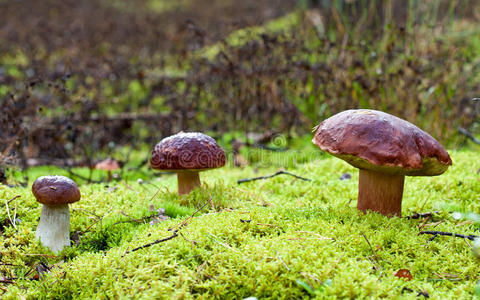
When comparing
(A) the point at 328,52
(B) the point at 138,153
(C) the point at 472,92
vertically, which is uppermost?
(A) the point at 328,52

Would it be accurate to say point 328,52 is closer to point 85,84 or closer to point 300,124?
point 300,124

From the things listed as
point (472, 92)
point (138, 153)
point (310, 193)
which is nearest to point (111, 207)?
point (310, 193)

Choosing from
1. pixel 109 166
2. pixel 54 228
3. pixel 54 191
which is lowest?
pixel 109 166

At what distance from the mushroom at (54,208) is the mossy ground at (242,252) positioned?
78 millimetres

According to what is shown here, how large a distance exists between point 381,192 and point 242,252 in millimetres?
1198

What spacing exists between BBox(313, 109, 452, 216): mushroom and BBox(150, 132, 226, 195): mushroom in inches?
41.2

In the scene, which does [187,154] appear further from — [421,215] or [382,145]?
[421,215]

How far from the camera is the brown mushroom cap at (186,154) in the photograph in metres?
3.16

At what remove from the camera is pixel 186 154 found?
3.17 m

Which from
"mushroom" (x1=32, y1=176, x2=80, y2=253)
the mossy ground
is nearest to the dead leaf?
the mossy ground

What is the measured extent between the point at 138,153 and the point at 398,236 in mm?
4780

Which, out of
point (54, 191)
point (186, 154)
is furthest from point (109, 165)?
point (54, 191)

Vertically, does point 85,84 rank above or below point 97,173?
above

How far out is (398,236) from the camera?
2480mm
